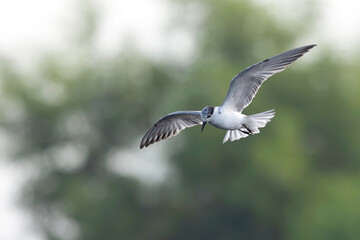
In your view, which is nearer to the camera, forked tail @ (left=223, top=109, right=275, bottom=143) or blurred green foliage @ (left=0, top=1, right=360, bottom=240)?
forked tail @ (left=223, top=109, right=275, bottom=143)

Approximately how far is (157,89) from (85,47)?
2056 millimetres

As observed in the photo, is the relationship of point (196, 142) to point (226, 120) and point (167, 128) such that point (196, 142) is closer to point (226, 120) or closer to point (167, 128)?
point (167, 128)

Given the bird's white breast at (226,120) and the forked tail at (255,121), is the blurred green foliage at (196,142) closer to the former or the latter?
the forked tail at (255,121)

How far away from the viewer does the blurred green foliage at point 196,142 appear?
15.7 metres

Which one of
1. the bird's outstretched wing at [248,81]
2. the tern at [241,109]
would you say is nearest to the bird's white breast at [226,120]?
the tern at [241,109]

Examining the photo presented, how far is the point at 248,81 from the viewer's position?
739 cm

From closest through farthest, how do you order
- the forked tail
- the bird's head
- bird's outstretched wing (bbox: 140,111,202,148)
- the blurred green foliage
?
the bird's head
the forked tail
bird's outstretched wing (bbox: 140,111,202,148)
the blurred green foliage

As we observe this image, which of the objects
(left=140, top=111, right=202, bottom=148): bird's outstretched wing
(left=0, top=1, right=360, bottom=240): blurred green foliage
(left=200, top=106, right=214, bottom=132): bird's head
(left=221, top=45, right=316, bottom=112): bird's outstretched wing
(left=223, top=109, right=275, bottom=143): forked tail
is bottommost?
(left=223, top=109, right=275, bottom=143): forked tail

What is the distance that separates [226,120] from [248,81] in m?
0.64

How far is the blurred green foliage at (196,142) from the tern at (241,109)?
7.50 m

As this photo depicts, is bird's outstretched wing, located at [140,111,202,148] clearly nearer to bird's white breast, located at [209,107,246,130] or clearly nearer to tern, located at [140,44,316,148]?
tern, located at [140,44,316,148]

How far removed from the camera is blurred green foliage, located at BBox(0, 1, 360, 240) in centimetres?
1574

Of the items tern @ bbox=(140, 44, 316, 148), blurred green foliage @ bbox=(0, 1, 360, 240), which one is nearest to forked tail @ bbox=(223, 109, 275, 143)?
tern @ bbox=(140, 44, 316, 148)

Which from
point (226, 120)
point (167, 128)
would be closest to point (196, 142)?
point (167, 128)
